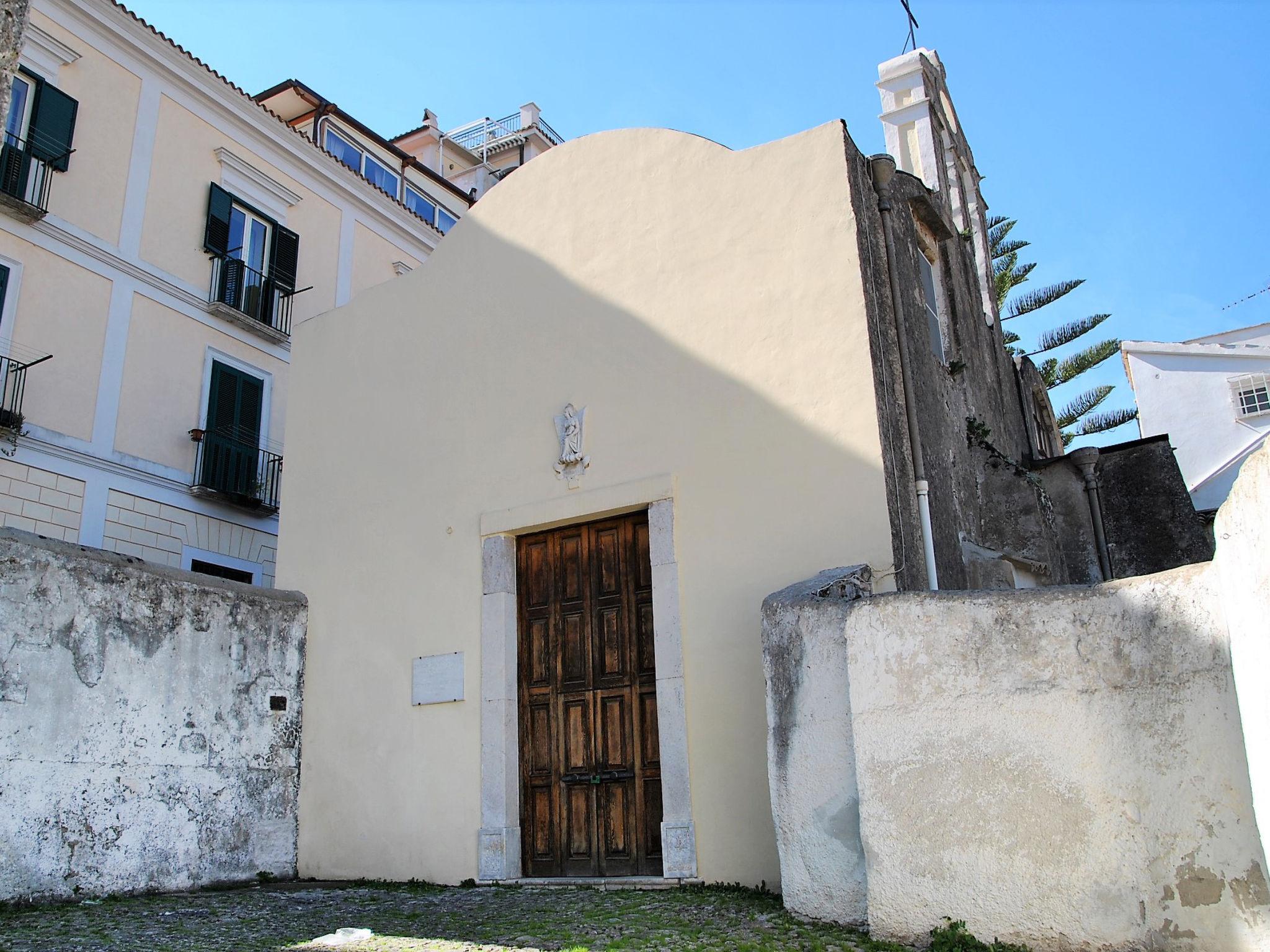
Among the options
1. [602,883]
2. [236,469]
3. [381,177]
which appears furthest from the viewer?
[381,177]

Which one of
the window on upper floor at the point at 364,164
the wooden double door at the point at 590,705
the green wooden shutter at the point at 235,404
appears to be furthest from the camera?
the window on upper floor at the point at 364,164

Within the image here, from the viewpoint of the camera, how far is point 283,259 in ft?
57.4

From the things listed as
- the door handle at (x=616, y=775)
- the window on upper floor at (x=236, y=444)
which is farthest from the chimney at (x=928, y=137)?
the window on upper floor at (x=236, y=444)

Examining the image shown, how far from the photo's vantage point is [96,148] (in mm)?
14867

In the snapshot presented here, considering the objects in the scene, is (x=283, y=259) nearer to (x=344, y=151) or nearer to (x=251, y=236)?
(x=251, y=236)

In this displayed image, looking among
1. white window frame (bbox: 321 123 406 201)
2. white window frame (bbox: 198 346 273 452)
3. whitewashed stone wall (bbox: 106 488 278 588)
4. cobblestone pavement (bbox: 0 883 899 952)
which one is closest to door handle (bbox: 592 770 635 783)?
cobblestone pavement (bbox: 0 883 899 952)

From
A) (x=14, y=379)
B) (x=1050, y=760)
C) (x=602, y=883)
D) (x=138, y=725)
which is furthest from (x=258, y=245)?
(x=1050, y=760)

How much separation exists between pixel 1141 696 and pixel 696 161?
534 cm

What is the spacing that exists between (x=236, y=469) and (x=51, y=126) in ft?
16.7

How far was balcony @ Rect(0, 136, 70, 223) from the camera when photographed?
13602 mm

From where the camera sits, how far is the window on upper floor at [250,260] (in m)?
16.5

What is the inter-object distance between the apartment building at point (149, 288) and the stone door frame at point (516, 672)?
7.92 meters

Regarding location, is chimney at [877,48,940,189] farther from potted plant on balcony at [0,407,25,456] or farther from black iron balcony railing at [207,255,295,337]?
potted plant on balcony at [0,407,25,456]

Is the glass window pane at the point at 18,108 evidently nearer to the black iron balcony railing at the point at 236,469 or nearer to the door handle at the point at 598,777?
the black iron balcony railing at the point at 236,469
